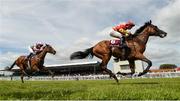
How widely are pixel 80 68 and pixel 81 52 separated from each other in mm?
56194

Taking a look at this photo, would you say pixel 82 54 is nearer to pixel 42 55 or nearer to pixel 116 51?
pixel 116 51

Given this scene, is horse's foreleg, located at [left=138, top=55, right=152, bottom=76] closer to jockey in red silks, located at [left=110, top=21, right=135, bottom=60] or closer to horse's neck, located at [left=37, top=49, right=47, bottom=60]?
jockey in red silks, located at [left=110, top=21, right=135, bottom=60]

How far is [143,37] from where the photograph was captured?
13797mm

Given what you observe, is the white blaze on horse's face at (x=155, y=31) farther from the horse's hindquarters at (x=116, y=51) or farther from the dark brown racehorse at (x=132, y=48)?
the horse's hindquarters at (x=116, y=51)

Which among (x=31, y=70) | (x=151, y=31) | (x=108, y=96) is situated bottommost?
(x=108, y=96)

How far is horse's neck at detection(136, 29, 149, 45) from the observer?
1368 cm

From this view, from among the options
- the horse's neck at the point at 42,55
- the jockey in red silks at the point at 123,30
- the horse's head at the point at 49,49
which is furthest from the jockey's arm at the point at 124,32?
the horse's head at the point at 49,49

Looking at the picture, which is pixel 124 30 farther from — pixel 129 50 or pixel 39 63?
pixel 39 63

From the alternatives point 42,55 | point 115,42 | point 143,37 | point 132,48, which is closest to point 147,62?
point 132,48

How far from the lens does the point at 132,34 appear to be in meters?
14.0

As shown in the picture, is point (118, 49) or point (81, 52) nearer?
point (118, 49)

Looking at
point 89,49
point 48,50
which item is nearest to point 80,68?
point 48,50

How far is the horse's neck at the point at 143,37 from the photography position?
13681 mm

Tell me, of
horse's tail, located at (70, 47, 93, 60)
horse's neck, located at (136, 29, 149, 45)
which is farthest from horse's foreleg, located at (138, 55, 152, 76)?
horse's tail, located at (70, 47, 93, 60)
